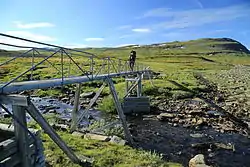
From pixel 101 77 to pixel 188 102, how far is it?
1629 cm

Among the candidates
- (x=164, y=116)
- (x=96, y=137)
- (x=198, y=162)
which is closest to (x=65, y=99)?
(x=164, y=116)

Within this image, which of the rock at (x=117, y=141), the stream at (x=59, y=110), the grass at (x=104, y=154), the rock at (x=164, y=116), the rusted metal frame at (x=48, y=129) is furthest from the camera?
the rock at (x=164, y=116)

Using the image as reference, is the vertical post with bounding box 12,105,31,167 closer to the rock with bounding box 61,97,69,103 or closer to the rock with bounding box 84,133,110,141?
the rock with bounding box 84,133,110,141

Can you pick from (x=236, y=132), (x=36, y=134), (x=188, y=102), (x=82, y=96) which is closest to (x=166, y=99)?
(x=188, y=102)

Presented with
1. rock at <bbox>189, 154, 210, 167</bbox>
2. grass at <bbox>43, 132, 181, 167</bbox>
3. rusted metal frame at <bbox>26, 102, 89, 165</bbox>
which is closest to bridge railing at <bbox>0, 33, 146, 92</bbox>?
rusted metal frame at <bbox>26, 102, 89, 165</bbox>

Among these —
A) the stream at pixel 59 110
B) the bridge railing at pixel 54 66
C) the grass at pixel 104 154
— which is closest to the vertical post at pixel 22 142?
the bridge railing at pixel 54 66

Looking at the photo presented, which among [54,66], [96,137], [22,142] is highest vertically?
[54,66]

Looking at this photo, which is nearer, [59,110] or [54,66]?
[54,66]

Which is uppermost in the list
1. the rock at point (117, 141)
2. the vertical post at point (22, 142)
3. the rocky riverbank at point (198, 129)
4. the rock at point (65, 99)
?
the vertical post at point (22, 142)

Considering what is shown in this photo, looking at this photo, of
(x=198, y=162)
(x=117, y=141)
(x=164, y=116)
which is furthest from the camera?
(x=164, y=116)

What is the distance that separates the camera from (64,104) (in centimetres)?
2961

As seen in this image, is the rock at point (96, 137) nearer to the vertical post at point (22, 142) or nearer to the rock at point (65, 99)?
the vertical post at point (22, 142)

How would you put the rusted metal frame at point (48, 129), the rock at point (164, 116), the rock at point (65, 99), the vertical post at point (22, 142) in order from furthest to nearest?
1. the rock at point (65, 99)
2. the rock at point (164, 116)
3. the rusted metal frame at point (48, 129)
4. the vertical post at point (22, 142)

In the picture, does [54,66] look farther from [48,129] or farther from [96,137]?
[96,137]
